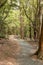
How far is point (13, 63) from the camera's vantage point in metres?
11.1

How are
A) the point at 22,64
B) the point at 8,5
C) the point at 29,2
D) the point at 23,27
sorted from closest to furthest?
the point at 22,64 → the point at 8,5 → the point at 29,2 → the point at 23,27

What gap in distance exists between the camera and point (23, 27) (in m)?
42.7

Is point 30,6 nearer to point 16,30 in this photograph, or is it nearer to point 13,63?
point 13,63

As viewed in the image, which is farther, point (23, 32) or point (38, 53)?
point (23, 32)

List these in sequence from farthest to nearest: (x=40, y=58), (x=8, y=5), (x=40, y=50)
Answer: (x=8, y=5)
(x=40, y=50)
(x=40, y=58)

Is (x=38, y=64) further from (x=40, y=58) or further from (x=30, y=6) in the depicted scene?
(x=30, y=6)

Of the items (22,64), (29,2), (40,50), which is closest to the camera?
(22,64)

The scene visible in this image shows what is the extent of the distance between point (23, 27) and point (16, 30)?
988cm

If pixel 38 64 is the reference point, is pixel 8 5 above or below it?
above

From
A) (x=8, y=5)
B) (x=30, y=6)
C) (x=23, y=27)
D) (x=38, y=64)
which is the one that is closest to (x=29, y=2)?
(x=30, y=6)

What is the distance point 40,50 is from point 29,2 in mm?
15357

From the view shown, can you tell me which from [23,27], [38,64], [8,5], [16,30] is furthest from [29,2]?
[16,30]

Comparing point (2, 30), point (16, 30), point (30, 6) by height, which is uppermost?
point (30, 6)

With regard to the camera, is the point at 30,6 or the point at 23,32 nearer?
the point at 30,6
